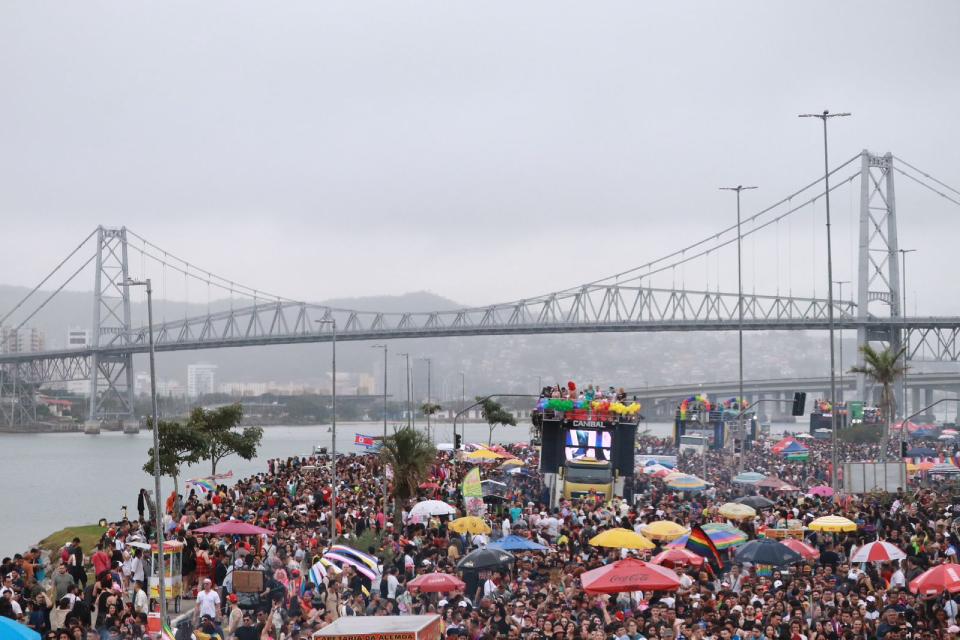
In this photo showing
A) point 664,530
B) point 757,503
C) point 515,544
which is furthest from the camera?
point 757,503

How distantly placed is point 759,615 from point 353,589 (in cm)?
605

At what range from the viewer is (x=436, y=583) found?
17.7 meters

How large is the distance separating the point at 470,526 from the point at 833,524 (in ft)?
20.1

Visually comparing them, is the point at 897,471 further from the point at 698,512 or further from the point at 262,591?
the point at 262,591

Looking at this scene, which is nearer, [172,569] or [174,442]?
[172,569]

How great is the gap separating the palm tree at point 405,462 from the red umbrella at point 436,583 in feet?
39.9

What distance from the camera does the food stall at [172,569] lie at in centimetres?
2091

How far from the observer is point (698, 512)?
29.1m

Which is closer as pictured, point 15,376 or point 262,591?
point 262,591

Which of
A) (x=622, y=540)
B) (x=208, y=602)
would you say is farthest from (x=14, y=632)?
(x=622, y=540)

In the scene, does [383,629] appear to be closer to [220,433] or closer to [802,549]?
[802,549]

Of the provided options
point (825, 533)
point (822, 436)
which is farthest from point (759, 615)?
point (822, 436)

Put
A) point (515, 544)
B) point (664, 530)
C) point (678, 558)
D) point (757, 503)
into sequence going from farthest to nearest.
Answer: point (757, 503) → point (664, 530) → point (515, 544) → point (678, 558)

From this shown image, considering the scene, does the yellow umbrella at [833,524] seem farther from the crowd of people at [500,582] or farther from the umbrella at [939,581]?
the umbrella at [939,581]
